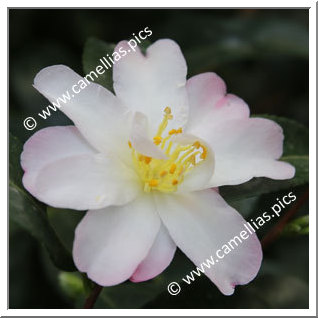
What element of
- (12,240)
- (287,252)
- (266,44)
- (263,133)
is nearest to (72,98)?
(263,133)

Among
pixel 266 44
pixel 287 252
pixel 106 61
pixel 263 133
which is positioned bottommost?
pixel 287 252

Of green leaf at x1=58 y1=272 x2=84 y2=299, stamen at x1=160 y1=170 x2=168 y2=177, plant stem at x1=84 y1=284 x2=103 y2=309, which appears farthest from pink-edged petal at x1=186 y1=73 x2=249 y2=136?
green leaf at x1=58 y1=272 x2=84 y2=299

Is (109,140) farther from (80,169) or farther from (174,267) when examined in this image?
(174,267)

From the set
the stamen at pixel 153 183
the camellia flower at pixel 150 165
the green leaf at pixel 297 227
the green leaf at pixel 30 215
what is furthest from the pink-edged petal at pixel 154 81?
the green leaf at pixel 297 227

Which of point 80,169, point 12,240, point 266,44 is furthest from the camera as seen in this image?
point 266,44

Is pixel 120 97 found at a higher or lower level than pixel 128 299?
higher

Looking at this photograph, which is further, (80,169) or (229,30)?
(229,30)

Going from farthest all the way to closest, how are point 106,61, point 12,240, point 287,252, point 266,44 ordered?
point 266,44 < point 287,252 < point 12,240 < point 106,61
